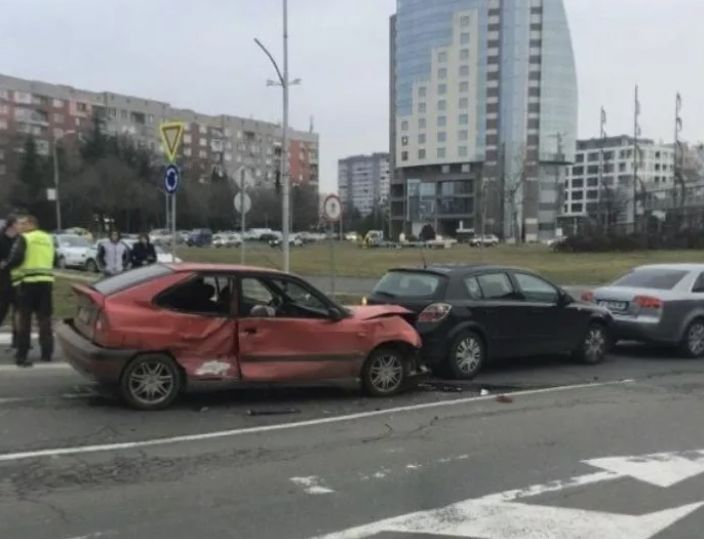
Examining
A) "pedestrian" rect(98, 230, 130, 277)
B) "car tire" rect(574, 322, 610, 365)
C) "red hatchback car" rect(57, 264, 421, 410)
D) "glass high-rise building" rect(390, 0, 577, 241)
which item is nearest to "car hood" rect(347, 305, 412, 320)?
"red hatchback car" rect(57, 264, 421, 410)

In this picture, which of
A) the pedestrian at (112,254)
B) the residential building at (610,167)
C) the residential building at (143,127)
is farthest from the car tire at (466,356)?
the residential building at (610,167)

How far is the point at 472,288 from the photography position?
10.5 metres

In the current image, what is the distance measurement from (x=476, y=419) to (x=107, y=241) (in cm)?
1024

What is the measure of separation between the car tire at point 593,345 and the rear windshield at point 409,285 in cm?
270

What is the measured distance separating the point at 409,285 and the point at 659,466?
4.77m

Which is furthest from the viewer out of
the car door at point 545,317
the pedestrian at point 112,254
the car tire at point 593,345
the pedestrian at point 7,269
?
the pedestrian at point 112,254

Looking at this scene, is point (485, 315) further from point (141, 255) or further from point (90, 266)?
point (90, 266)

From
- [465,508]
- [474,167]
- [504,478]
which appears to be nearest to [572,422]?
[504,478]

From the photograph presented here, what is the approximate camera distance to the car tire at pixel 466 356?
10.1 metres

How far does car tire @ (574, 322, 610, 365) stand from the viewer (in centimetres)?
1168

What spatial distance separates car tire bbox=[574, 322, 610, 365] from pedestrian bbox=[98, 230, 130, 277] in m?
8.87

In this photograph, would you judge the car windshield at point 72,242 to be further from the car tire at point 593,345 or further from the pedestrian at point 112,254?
the car tire at point 593,345

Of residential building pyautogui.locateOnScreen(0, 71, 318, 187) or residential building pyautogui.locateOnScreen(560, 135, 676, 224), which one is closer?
residential building pyautogui.locateOnScreen(0, 71, 318, 187)

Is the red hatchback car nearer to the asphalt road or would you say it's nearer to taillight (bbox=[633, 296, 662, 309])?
the asphalt road
